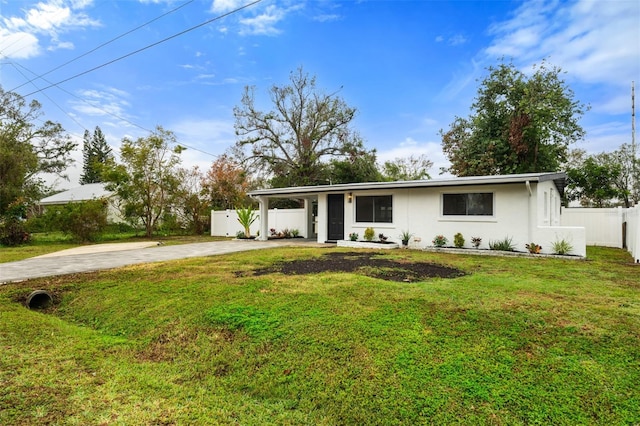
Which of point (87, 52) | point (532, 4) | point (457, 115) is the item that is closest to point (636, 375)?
point (532, 4)

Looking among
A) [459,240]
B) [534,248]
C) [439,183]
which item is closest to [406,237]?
[459,240]

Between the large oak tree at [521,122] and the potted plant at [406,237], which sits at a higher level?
the large oak tree at [521,122]

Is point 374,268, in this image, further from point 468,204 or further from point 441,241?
point 468,204

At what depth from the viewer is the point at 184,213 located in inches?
786

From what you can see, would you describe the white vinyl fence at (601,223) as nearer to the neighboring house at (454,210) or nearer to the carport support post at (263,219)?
the neighboring house at (454,210)

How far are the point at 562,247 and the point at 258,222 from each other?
13.5 meters

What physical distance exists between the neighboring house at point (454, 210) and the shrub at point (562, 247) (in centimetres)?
9

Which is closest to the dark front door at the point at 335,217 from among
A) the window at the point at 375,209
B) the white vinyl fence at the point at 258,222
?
the window at the point at 375,209

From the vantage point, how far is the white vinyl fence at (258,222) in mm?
17750

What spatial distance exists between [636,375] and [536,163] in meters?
18.6

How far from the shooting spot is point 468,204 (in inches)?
445

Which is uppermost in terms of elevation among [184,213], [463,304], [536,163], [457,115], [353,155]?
[457,115]

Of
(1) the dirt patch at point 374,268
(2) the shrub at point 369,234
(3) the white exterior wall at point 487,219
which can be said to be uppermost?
(3) the white exterior wall at point 487,219

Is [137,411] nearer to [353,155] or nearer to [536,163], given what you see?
[536,163]
